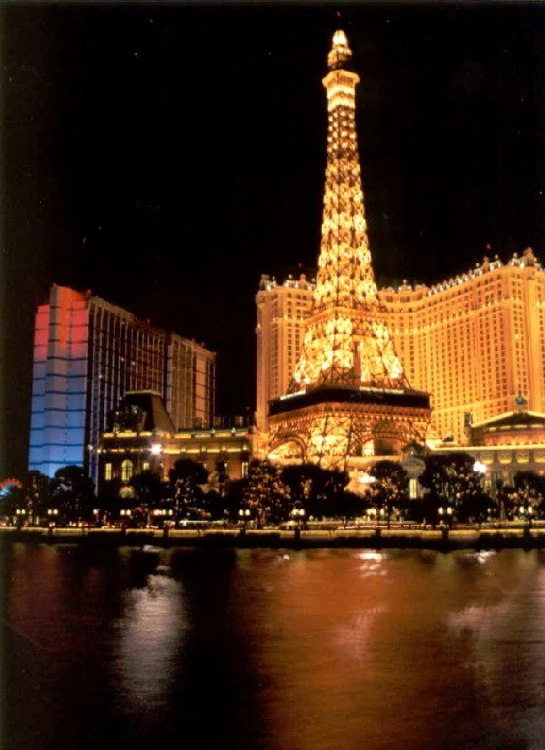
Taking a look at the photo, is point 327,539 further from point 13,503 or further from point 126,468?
point 126,468

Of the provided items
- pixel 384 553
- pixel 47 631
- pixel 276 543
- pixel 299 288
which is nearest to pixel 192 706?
pixel 47 631

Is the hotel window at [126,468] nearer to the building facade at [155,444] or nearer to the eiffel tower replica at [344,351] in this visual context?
the building facade at [155,444]

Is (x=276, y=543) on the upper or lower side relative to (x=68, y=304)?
lower

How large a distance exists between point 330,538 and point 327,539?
0.21 m

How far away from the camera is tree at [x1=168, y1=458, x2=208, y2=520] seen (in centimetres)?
7494

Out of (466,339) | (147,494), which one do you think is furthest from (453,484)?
(466,339)

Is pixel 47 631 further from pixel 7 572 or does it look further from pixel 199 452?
pixel 199 452

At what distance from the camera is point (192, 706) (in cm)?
1252

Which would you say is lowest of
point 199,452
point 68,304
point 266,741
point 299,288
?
point 266,741

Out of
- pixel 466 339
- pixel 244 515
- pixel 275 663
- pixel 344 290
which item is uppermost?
pixel 466 339

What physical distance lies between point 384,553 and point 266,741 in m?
38.9

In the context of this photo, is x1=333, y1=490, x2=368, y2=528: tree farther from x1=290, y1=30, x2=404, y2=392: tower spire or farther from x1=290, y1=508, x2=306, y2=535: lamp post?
x1=290, y1=30, x2=404, y2=392: tower spire

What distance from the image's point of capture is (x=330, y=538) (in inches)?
2202

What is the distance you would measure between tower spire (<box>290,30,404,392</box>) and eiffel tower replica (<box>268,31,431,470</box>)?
11cm
